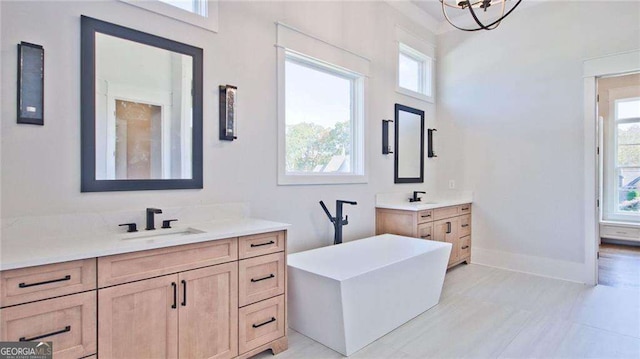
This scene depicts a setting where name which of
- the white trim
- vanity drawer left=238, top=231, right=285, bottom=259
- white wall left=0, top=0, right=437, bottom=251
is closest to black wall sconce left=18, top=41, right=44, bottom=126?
white wall left=0, top=0, right=437, bottom=251

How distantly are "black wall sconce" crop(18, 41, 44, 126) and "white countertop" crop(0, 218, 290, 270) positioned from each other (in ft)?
2.15

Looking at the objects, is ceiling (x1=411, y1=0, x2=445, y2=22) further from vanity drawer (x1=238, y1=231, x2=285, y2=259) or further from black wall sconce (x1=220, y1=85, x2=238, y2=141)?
vanity drawer (x1=238, y1=231, x2=285, y2=259)

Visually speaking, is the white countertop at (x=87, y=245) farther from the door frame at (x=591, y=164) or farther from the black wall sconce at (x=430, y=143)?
the door frame at (x=591, y=164)

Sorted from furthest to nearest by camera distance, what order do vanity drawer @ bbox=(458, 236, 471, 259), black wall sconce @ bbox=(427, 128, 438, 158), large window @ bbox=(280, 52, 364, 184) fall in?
black wall sconce @ bbox=(427, 128, 438, 158) → vanity drawer @ bbox=(458, 236, 471, 259) → large window @ bbox=(280, 52, 364, 184)

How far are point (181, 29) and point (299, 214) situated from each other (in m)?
1.77

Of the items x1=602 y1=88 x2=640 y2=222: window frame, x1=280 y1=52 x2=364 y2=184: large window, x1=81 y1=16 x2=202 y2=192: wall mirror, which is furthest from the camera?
x1=602 y1=88 x2=640 y2=222: window frame

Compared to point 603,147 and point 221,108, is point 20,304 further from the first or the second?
point 603,147

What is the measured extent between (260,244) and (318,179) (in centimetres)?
130

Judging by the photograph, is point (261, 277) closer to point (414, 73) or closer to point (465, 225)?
point (465, 225)

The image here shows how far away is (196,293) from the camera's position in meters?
1.91

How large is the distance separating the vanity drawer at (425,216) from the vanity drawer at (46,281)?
3.09 meters

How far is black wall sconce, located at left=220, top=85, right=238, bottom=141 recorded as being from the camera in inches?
102

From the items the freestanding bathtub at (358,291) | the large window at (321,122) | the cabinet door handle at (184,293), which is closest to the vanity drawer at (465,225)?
the freestanding bathtub at (358,291)

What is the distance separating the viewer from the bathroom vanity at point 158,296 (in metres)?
1.44
